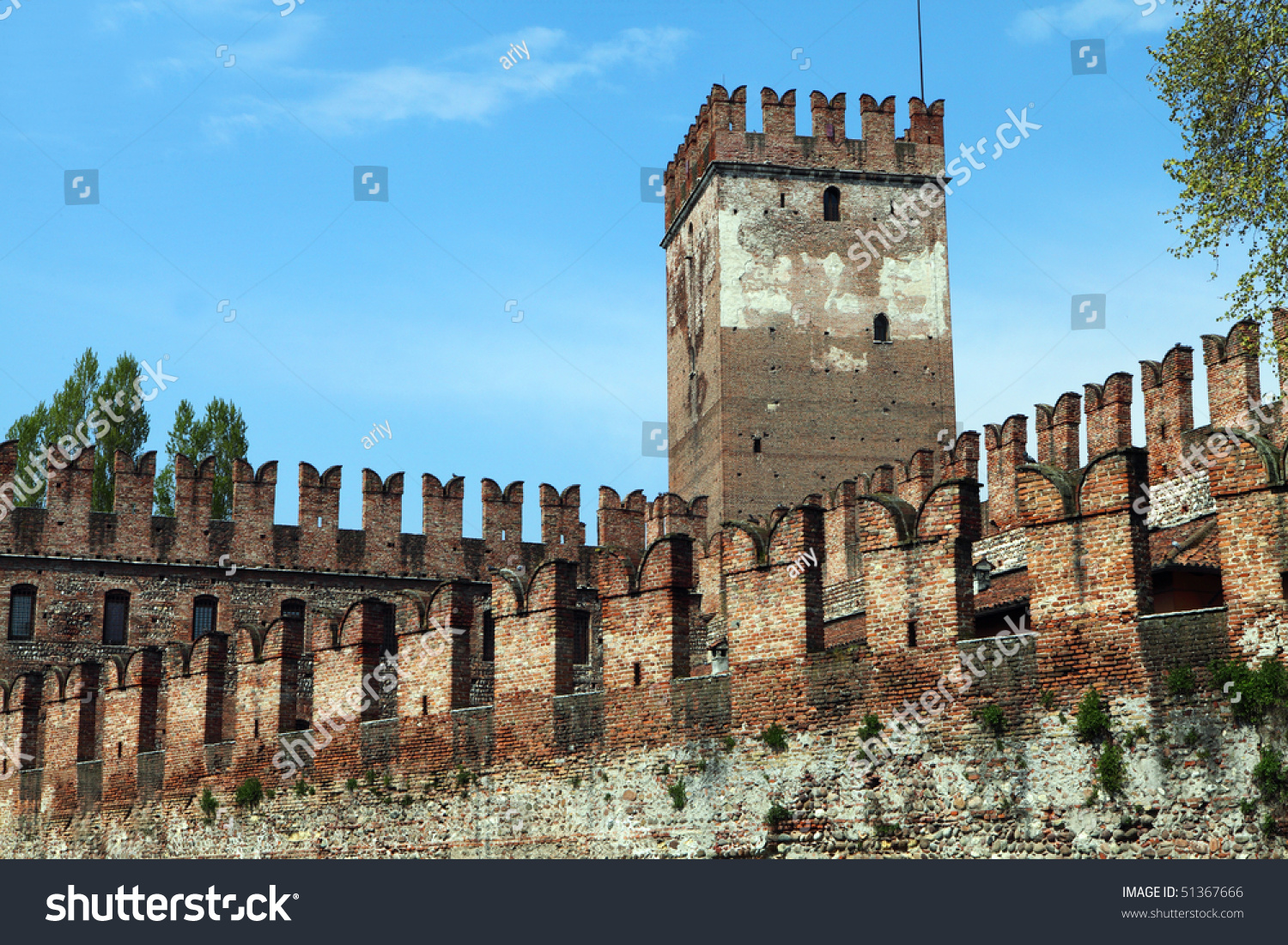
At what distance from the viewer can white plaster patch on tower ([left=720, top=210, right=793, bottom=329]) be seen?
130 ft

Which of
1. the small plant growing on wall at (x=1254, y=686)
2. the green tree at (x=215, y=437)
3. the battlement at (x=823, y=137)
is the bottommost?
the small plant growing on wall at (x=1254, y=686)

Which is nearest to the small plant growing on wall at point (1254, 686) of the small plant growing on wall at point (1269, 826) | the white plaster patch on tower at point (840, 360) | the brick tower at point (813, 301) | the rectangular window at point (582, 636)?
the small plant growing on wall at point (1269, 826)

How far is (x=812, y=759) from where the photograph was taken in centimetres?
1548

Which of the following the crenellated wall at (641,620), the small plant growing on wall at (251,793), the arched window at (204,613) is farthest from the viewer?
the arched window at (204,613)

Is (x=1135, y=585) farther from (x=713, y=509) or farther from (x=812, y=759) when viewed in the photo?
(x=713, y=509)

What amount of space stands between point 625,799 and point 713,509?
22080mm

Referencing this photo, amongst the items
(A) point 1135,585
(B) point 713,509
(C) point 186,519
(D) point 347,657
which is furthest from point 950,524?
(B) point 713,509

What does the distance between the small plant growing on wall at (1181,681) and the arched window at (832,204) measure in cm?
2852

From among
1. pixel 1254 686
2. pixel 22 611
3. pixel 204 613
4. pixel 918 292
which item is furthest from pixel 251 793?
pixel 918 292

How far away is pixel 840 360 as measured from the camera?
39.9m

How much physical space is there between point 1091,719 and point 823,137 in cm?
2900

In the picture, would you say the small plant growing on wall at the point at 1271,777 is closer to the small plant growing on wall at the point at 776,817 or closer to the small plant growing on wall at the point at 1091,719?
the small plant growing on wall at the point at 1091,719

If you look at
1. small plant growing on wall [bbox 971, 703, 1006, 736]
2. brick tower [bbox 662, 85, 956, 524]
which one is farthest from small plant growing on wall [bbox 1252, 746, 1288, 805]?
brick tower [bbox 662, 85, 956, 524]

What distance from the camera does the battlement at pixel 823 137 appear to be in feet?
133
